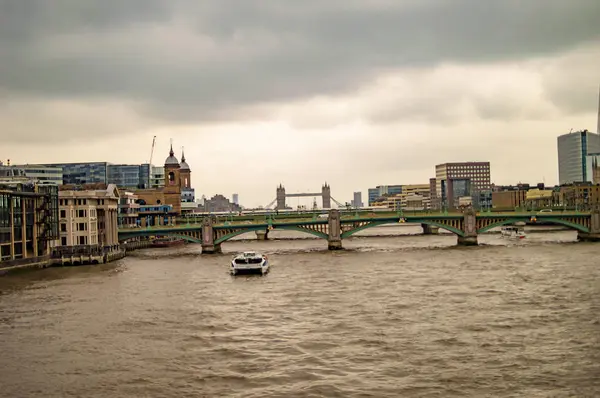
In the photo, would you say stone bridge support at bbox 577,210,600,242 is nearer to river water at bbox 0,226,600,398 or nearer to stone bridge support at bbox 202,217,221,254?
river water at bbox 0,226,600,398

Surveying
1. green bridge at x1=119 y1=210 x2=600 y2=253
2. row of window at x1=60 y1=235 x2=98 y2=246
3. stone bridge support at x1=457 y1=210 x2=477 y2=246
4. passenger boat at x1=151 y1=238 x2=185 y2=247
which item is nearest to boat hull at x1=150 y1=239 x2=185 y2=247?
passenger boat at x1=151 y1=238 x2=185 y2=247

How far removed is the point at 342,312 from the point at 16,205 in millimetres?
53187

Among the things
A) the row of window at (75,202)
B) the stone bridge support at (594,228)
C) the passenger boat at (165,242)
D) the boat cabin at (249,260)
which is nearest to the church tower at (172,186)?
the passenger boat at (165,242)

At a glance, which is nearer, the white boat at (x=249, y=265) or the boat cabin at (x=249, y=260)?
the white boat at (x=249, y=265)

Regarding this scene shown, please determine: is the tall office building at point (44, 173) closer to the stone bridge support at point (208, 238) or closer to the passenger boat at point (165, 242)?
the passenger boat at point (165, 242)

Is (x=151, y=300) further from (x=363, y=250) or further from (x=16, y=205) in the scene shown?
(x=363, y=250)

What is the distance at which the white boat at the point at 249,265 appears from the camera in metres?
74.2

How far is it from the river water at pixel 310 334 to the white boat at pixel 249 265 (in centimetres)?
167

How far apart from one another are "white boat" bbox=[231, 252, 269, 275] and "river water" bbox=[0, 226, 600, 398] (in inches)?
65.9

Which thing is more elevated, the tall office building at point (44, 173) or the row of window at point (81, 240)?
the tall office building at point (44, 173)

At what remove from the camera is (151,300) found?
2211 inches

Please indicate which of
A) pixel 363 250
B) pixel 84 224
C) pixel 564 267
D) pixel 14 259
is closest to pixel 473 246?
pixel 363 250

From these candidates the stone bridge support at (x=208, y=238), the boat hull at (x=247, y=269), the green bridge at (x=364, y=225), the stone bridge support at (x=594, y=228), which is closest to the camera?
the boat hull at (x=247, y=269)

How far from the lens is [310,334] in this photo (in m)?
40.0
